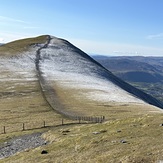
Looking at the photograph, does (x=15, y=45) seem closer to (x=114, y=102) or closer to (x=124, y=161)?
(x=114, y=102)

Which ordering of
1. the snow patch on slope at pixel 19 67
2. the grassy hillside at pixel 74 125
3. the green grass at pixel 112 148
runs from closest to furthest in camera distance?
the green grass at pixel 112 148
the grassy hillside at pixel 74 125
the snow patch on slope at pixel 19 67

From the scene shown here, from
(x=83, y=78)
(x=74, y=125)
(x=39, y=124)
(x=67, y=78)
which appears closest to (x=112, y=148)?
(x=74, y=125)

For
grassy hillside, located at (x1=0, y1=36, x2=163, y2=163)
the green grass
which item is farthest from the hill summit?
the green grass

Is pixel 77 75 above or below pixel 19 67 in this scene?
below

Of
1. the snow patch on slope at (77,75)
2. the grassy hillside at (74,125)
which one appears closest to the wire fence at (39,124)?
the grassy hillside at (74,125)

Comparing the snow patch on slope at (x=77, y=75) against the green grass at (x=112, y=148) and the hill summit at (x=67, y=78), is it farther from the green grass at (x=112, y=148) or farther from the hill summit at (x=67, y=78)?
the green grass at (x=112, y=148)

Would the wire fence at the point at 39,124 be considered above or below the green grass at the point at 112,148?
below

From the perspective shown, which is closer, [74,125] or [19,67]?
[74,125]

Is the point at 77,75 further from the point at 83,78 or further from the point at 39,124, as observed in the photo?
the point at 39,124

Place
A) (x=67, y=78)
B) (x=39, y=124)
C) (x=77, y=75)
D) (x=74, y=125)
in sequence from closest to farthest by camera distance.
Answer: (x=74, y=125) → (x=39, y=124) → (x=67, y=78) → (x=77, y=75)

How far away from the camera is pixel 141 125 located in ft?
120

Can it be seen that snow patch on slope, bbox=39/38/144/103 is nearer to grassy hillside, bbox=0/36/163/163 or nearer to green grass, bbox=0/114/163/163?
grassy hillside, bbox=0/36/163/163

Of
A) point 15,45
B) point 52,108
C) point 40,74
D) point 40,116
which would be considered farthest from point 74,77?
point 15,45

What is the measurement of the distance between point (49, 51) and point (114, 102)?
108966mm
